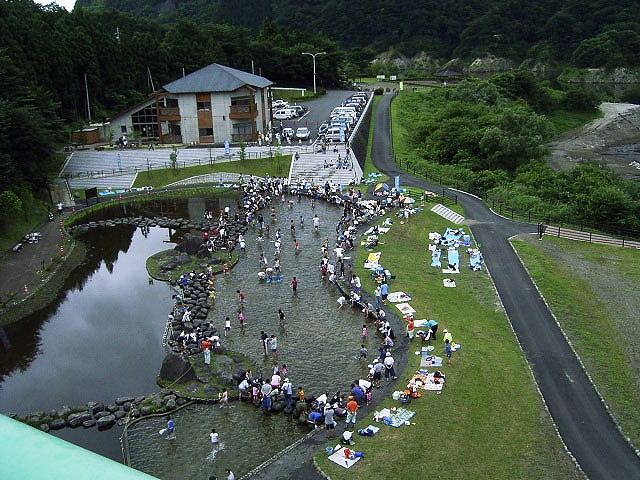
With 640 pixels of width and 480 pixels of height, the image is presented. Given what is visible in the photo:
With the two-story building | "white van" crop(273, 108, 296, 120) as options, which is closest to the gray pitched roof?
the two-story building

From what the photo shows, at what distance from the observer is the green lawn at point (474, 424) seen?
69.5 ft

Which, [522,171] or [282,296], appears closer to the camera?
[282,296]

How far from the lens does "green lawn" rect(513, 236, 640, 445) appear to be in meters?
26.2

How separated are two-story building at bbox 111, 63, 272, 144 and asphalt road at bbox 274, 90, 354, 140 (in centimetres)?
885

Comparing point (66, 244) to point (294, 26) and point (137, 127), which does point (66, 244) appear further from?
point (294, 26)

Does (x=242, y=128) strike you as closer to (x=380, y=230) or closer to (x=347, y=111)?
(x=347, y=111)

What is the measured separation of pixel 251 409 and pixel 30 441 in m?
18.9

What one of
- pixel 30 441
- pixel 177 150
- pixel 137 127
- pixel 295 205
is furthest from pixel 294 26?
pixel 30 441

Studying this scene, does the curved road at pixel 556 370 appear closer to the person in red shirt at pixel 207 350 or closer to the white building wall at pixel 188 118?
the person in red shirt at pixel 207 350

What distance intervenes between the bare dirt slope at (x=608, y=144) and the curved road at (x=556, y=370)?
40750mm

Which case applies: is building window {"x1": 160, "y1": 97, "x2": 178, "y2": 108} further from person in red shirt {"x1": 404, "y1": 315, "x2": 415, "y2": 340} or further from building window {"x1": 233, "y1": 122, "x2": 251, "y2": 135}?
person in red shirt {"x1": 404, "y1": 315, "x2": 415, "y2": 340}

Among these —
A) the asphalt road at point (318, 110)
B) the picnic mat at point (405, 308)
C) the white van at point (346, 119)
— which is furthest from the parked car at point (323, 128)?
the picnic mat at point (405, 308)

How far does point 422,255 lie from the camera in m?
42.8

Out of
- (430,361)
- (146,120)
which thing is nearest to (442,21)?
(146,120)
